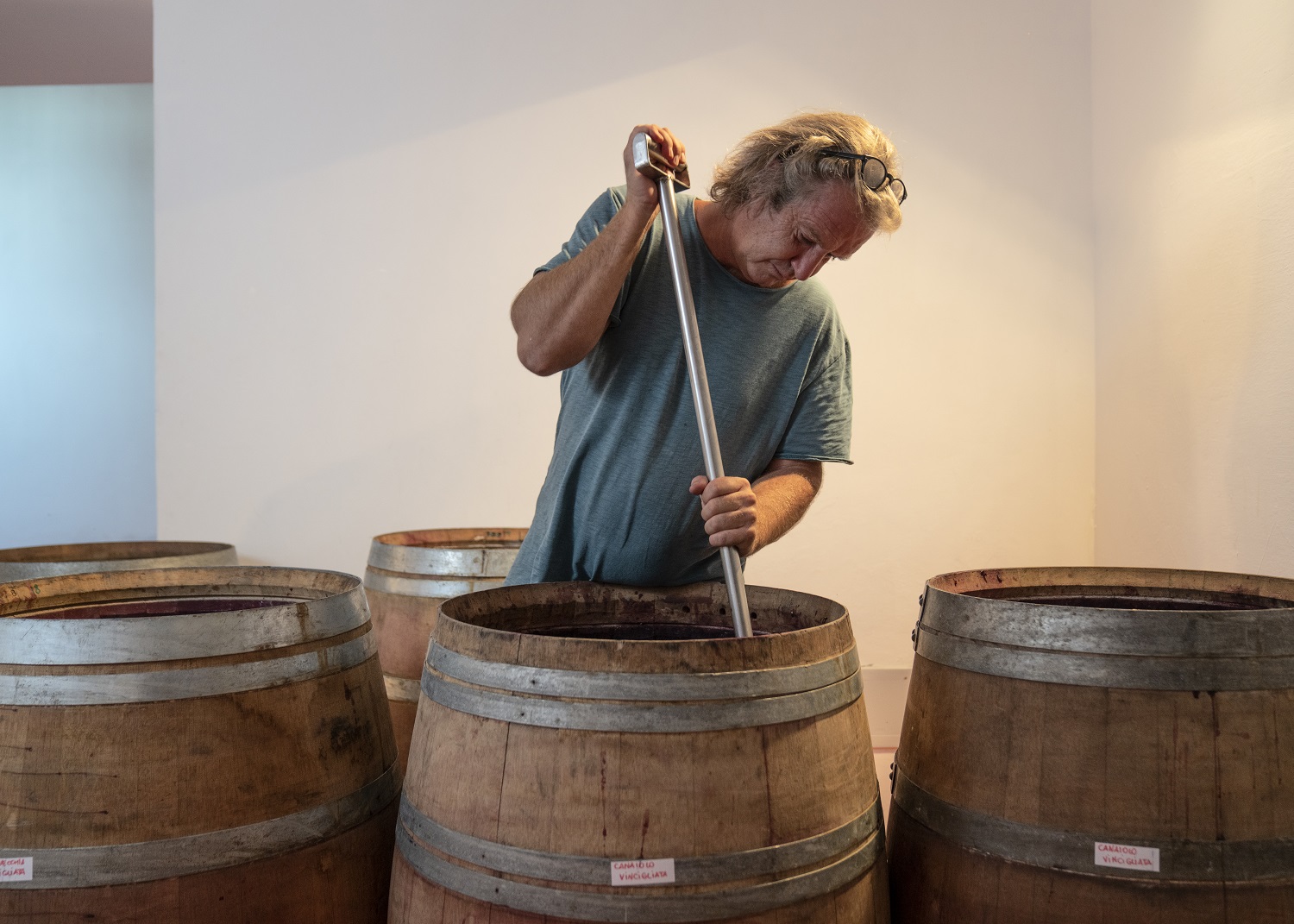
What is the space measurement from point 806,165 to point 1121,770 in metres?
0.88

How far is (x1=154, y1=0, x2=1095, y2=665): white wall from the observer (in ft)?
10.3

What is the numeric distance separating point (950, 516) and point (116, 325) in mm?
4123

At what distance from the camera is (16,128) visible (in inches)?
195

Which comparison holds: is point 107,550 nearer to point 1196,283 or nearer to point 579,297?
point 579,297

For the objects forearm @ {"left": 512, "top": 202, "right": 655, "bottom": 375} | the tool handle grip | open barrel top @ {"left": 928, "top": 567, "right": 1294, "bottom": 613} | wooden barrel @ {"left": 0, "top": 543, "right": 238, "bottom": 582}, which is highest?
the tool handle grip

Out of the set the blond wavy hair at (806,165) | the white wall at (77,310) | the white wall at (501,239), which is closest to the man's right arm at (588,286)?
the blond wavy hair at (806,165)

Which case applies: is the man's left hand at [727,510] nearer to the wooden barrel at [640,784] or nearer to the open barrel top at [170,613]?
the wooden barrel at [640,784]

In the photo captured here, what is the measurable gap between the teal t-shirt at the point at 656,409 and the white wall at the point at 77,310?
414cm

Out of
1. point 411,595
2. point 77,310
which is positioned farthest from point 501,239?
point 77,310

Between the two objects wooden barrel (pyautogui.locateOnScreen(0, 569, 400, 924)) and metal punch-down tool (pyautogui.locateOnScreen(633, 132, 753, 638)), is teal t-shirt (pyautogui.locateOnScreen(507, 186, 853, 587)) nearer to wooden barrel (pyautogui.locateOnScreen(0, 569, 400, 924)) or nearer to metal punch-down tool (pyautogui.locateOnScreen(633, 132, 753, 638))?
metal punch-down tool (pyautogui.locateOnScreen(633, 132, 753, 638))

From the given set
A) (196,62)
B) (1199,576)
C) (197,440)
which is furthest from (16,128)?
(1199,576)

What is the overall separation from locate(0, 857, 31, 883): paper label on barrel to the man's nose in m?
1.21

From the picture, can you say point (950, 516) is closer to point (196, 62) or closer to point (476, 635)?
point (476, 635)

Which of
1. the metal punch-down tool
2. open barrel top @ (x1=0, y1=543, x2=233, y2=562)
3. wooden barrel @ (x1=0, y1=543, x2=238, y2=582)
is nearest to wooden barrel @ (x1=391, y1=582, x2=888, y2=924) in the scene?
the metal punch-down tool
